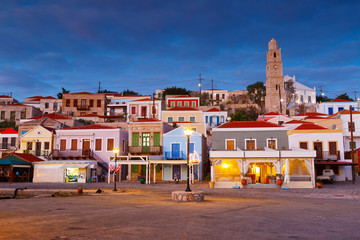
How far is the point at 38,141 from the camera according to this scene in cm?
A: 3962

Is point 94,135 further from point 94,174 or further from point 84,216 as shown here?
point 84,216

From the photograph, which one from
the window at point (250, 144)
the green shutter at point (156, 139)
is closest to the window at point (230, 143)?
the window at point (250, 144)

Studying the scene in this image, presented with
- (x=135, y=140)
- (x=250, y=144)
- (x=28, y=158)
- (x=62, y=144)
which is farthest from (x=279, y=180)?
(x=28, y=158)

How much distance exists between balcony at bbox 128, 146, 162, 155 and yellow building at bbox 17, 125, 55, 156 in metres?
10.2

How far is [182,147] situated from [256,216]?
84.9 feet

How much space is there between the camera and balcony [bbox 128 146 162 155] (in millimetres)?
36625

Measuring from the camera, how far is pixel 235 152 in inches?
1075

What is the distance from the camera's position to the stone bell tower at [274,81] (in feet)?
261

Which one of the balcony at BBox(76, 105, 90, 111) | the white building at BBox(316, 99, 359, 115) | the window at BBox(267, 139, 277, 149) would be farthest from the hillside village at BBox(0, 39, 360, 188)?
the balcony at BBox(76, 105, 90, 111)

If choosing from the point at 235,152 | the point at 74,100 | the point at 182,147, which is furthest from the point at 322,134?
the point at 74,100

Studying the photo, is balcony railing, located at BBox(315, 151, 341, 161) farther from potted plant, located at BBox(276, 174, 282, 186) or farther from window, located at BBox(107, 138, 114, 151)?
window, located at BBox(107, 138, 114, 151)

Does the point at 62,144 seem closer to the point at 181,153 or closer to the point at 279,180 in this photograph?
the point at 181,153

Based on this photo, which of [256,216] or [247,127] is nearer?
[256,216]

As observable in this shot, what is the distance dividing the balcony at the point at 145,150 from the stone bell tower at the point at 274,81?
4972 centimetres
